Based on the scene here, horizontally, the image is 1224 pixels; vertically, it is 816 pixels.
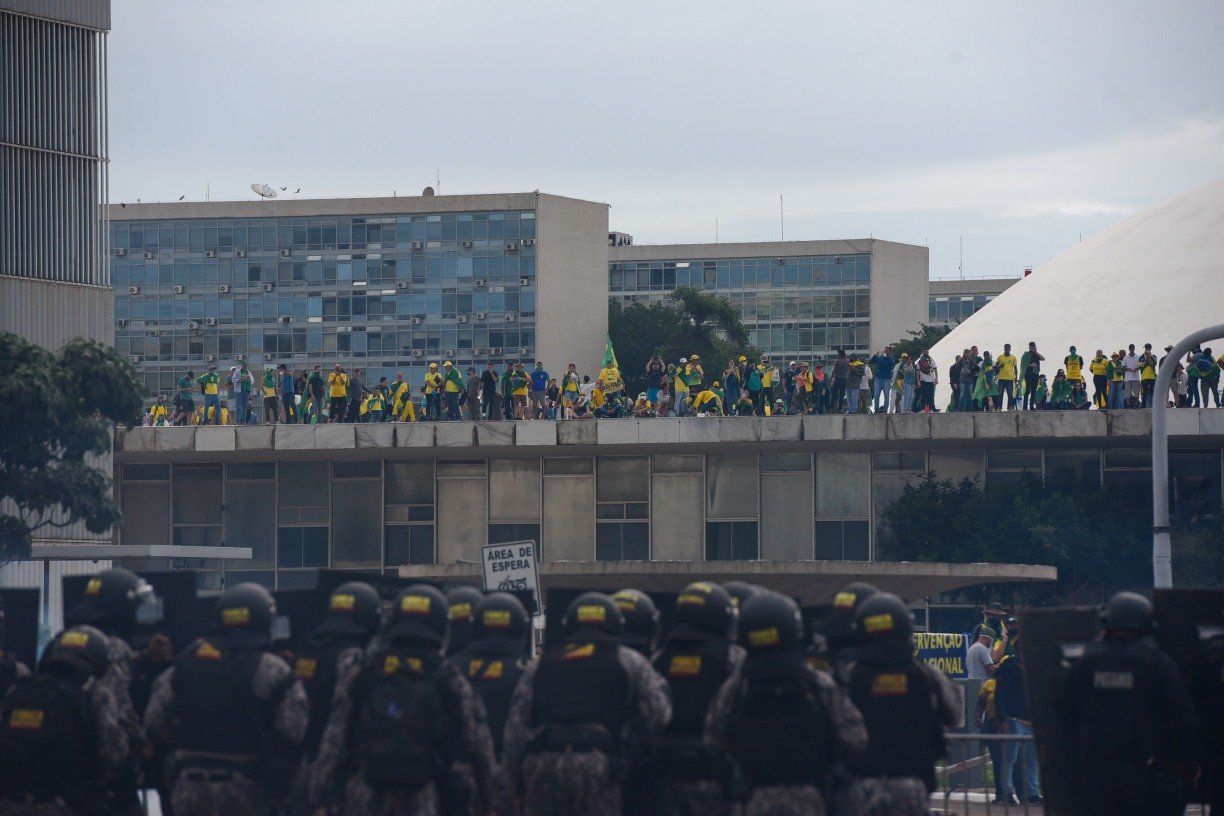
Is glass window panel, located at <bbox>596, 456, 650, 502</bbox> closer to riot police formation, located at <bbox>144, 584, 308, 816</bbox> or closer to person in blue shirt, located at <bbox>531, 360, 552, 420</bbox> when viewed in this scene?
person in blue shirt, located at <bbox>531, 360, 552, 420</bbox>

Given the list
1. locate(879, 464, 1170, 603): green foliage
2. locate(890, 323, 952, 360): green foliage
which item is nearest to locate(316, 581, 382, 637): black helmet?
locate(879, 464, 1170, 603): green foliage

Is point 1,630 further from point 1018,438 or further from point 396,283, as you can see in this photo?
point 396,283

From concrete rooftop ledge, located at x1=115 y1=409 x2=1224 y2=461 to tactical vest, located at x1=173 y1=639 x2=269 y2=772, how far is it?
104ft

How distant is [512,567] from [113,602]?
19.5 feet

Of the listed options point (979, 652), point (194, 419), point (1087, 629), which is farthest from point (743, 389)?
point (1087, 629)

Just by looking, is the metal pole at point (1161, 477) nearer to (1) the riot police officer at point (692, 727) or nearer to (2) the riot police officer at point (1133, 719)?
(2) the riot police officer at point (1133, 719)

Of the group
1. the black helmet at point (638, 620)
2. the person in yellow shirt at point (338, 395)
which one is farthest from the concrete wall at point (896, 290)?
the black helmet at point (638, 620)

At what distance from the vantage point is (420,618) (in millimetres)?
11195

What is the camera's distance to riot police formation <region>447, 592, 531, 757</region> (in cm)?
1186

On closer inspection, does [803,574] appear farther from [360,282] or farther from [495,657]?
[360,282]

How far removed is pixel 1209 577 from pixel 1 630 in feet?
106

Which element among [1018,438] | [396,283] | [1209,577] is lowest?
[1209,577]

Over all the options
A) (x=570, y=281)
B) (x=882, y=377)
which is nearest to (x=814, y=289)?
(x=570, y=281)

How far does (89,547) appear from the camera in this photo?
30484 mm
